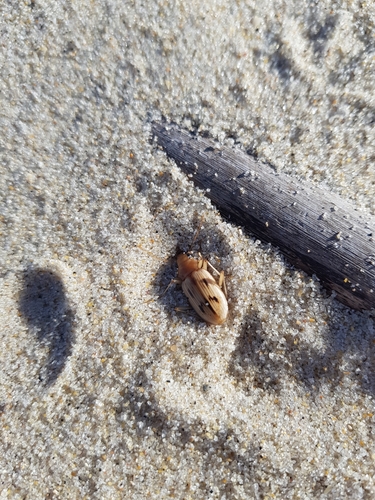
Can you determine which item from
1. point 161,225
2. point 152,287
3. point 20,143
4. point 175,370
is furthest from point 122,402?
point 20,143

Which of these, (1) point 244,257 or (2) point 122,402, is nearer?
(2) point 122,402

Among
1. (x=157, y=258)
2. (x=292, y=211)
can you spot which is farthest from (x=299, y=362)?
(x=157, y=258)

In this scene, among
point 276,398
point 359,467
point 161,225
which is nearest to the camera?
point 359,467

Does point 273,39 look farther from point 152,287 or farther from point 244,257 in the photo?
point 152,287

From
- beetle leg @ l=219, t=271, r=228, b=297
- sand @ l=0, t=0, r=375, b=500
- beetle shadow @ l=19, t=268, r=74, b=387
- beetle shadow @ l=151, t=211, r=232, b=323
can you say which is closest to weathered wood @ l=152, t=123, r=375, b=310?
sand @ l=0, t=0, r=375, b=500

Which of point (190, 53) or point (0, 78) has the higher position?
point (190, 53)

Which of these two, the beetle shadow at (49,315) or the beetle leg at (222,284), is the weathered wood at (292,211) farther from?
the beetle shadow at (49,315)

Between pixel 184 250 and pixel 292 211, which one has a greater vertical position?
pixel 292 211

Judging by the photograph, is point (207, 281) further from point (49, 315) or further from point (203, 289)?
point (49, 315)
